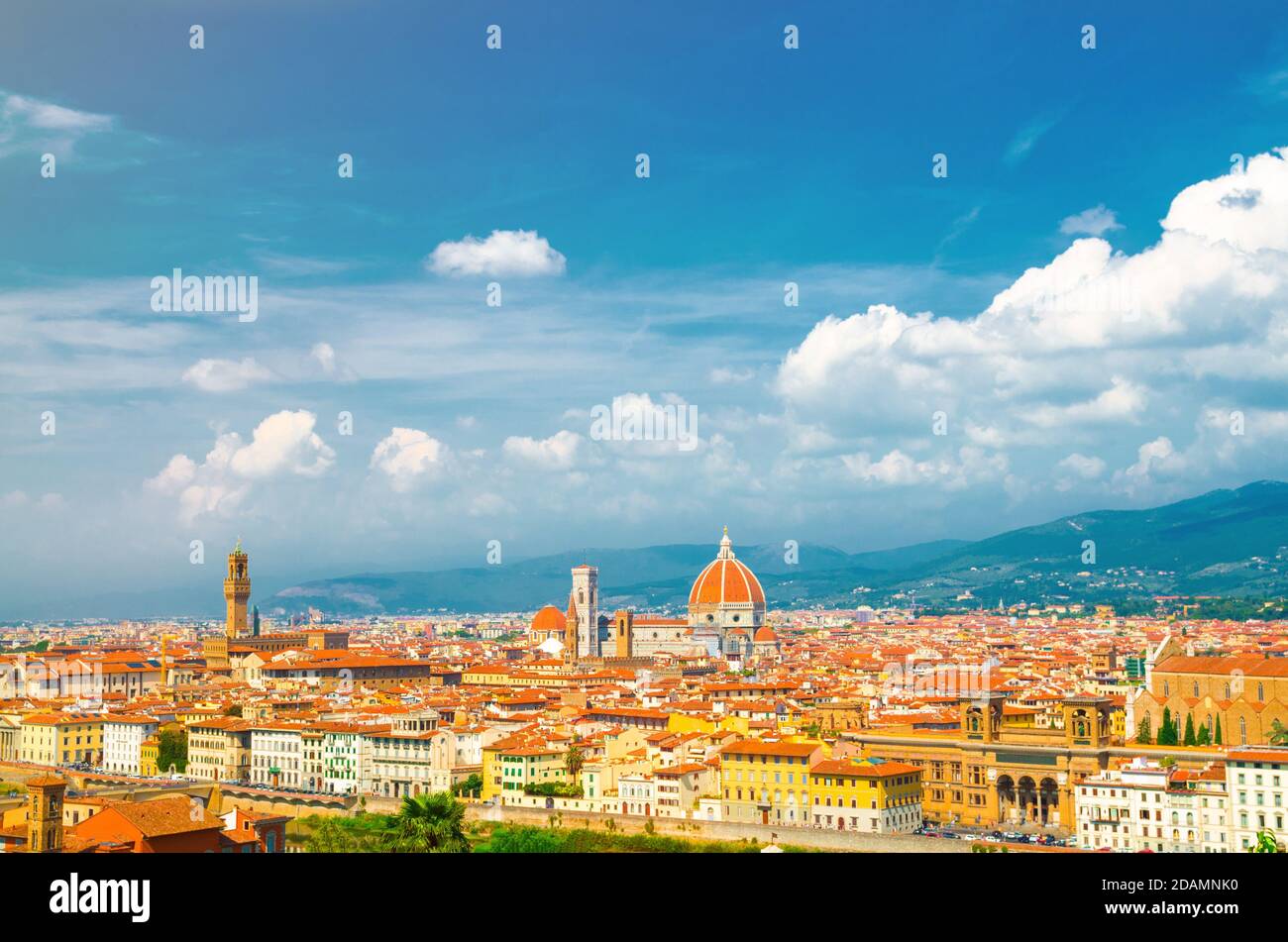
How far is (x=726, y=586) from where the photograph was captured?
68.5 meters

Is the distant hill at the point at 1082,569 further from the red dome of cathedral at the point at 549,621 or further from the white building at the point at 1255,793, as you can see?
the white building at the point at 1255,793

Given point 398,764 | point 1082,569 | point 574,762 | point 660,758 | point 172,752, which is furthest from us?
point 1082,569

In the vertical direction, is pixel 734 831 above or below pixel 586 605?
below

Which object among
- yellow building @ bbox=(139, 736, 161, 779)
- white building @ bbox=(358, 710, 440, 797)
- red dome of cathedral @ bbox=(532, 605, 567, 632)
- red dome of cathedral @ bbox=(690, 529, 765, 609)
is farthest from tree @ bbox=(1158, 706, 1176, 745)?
red dome of cathedral @ bbox=(532, 605, 567, 632)

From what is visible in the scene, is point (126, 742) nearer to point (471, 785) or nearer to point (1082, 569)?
point (471, 785)

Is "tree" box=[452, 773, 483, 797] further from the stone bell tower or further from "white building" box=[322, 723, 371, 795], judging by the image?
the stone bell tower

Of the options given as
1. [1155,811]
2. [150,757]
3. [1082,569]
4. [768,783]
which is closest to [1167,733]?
[1155,811]

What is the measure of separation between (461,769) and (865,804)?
30.0 ft

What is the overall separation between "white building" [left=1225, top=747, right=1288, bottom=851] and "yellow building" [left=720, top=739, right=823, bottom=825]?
7.09 meters

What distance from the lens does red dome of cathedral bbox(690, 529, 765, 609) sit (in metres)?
68.2

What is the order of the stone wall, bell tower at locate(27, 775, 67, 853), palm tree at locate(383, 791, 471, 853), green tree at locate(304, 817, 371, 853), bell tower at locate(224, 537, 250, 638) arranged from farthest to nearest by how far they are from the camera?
bell tower at locate(224, 537, 250, 638) → green tree at locate(304, 817, 371, 853) → the stone wall → bell tower at locate(27, 775, 67, 853) → palm tree at locate(383, 791, 471, 853)

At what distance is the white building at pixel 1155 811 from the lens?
21531mm

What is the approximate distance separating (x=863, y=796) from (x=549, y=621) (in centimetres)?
5233

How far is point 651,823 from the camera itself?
2533 cm
